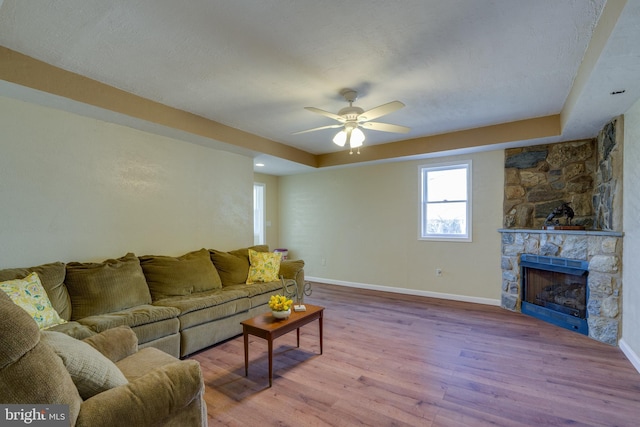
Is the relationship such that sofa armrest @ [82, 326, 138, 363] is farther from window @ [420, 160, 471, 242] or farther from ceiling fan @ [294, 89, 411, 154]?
window @ [420, 160, 471, 242]

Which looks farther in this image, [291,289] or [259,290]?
[291,289]

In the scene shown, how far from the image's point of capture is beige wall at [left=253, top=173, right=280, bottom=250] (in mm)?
6664

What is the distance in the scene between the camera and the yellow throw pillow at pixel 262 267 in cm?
405

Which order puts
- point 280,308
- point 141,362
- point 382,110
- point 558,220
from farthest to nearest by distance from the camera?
point 558,220
point 382,110
point 280,308
point 141,362

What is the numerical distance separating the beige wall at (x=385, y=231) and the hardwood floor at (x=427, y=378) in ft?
3.76

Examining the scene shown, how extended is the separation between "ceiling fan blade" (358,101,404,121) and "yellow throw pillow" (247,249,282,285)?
2.22 meters

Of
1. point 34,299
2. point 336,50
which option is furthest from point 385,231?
point 34,299

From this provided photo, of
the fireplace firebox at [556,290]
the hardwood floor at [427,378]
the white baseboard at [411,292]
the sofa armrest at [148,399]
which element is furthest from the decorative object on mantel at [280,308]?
the fireplace firebox at [556,290]

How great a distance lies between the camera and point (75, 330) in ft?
7.25

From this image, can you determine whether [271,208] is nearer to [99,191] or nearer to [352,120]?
[99,191]

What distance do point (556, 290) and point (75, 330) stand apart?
497cm

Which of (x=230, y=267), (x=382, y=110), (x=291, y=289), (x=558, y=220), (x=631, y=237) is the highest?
(x=382, y=110)

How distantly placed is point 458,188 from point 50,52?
5.03m

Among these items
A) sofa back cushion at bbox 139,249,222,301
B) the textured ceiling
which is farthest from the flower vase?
the textured ceiling
